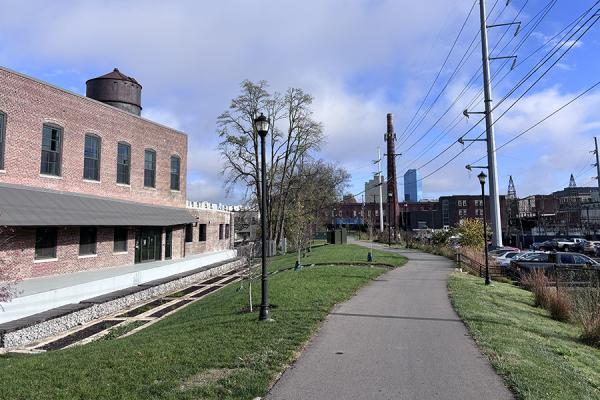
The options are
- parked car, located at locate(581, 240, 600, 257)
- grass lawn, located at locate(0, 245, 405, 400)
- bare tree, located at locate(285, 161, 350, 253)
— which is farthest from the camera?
bare tree, located at locate(285, 161, 350, 253)

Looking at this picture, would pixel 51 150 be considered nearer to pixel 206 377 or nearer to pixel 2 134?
pixel 2 134

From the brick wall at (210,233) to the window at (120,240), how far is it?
8288mm

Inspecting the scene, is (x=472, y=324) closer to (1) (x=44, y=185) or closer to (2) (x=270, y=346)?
(2) (x=270, y=346)

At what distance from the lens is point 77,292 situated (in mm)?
18438

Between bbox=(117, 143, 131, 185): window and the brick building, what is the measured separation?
63 mm

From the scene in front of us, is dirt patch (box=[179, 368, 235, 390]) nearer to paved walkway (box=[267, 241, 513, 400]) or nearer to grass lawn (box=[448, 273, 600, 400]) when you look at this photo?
paved walkway (box=[267, 241, 513, 400])

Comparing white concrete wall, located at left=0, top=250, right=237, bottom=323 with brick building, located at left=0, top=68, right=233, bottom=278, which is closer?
white concrete wall, located at left=0, top=250, right=237, bottom=323

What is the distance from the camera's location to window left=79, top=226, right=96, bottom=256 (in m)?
24.2

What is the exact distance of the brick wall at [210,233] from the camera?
1554 inches

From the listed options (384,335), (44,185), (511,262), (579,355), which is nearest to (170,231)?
(44,185)

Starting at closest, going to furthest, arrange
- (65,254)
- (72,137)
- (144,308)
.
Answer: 1. (144,308)
2. (65,254)
3. (72,137)

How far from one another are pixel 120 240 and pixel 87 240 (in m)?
3.10

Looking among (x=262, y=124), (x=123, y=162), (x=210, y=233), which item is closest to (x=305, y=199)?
(x=210, y=233)

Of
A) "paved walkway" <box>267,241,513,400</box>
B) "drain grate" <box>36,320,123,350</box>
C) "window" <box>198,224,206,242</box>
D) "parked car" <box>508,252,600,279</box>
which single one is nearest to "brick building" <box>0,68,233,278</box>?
"drain grate" <box>36,320,123,350</box>
